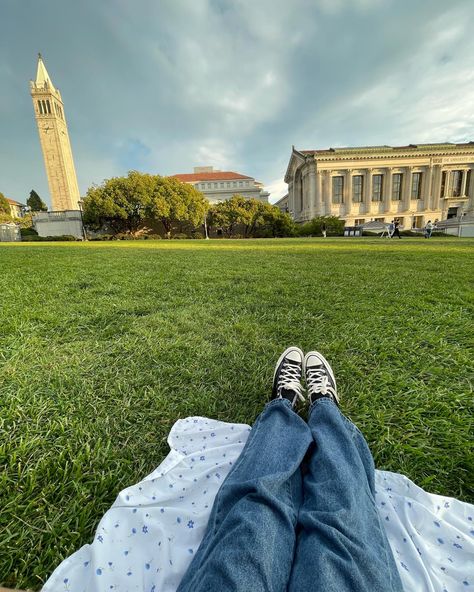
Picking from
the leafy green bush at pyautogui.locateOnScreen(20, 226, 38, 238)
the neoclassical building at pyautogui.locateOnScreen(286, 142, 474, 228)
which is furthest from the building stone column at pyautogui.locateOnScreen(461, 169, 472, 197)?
the leafy green bush at pyautogui.locateOnScreen(20, 226, 38, 238)

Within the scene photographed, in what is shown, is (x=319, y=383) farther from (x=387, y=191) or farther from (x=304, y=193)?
(x=387, y=191)

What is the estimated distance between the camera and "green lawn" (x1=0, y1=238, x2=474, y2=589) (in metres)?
1.06

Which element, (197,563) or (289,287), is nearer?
(197,563)

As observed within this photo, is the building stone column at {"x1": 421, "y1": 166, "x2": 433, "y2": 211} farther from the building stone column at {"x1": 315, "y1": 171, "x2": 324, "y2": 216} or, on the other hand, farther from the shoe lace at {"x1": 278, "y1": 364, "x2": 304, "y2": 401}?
the shoe lace at {"x1": 278, "y1": 364, "x2": 304, "y2": 401}

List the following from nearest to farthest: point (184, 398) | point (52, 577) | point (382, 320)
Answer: point (52, 577)
point (184, 398)
point (382, 320)

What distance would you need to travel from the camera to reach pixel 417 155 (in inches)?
1398

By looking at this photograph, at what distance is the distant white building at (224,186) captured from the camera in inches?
2042

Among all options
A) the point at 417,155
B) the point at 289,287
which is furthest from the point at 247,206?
the point at 289,287

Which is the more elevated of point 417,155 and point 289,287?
point 417,155

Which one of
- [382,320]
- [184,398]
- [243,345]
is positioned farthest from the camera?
[382,320]

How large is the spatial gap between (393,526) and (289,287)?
323 cm

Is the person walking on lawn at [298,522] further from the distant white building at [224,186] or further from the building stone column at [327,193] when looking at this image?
the distant white building at [224,186]

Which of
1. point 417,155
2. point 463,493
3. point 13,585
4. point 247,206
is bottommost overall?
point 463,493

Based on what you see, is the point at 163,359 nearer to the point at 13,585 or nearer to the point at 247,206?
the point at 13,585
